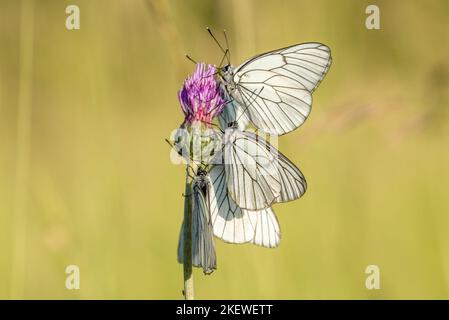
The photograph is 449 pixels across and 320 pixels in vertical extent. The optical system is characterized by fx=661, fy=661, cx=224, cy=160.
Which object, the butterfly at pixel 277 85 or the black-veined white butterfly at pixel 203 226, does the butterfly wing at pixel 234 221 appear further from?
the butterfly at pixel 277 85

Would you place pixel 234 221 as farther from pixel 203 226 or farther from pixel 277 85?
pixel 277 85

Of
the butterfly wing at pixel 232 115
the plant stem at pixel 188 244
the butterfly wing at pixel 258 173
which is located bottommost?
the plant stem at pixel 188 244

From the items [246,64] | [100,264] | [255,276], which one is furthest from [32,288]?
[246,64]

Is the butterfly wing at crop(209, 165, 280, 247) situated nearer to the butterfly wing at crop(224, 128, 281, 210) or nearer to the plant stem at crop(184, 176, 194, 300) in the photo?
the butterfly wing at crop(224, 128, 281, 210)

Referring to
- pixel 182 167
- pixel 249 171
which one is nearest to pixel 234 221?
pixel 249 171

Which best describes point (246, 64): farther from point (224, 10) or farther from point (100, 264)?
point (224, 10)

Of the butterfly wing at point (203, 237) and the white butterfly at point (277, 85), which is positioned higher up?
the white butterfly at point (277, 85)

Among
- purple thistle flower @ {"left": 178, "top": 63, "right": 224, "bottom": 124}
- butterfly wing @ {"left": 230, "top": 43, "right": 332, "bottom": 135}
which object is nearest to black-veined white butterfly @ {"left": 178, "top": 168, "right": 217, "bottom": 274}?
purple thistle flower @ {"left": 178, "top": 63, "right": 224, "bottom": 124}

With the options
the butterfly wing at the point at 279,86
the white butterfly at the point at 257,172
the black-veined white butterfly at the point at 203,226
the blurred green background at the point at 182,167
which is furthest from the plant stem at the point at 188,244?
the blurred green background at the point at 182,167
